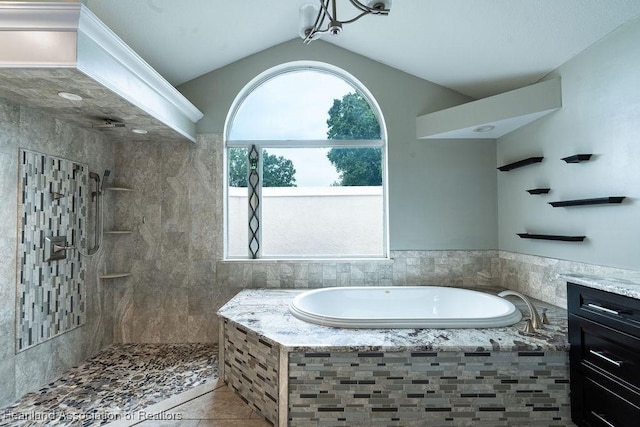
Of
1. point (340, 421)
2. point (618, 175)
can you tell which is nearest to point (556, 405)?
point (340, 421)

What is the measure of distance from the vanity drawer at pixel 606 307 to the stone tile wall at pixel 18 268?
10.8ft

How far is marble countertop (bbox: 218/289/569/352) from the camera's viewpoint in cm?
158

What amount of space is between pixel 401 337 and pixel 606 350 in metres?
0.93

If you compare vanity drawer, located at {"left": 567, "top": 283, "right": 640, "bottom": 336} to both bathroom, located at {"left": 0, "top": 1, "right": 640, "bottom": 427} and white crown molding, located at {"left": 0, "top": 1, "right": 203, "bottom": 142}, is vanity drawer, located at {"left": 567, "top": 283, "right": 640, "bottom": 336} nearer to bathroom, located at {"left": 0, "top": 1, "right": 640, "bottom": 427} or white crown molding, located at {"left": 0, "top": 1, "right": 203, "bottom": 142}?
bathroom, located at {"left": 0, "top": 1, "right": 640, "bottom": 427}

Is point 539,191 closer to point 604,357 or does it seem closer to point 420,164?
point 420,164

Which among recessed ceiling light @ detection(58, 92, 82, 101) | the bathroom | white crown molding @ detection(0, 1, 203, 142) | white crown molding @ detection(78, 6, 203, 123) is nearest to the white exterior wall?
the bathroom

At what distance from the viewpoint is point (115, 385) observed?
212cm

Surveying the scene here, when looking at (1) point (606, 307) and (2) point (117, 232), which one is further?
(2) point (117, 232)

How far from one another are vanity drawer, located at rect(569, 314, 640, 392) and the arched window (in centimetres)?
165

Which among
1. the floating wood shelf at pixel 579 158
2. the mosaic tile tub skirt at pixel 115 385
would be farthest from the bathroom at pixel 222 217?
the floating wood shelf at pixel 579 158

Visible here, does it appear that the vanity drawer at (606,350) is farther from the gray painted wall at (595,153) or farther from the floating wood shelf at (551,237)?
the floating wood shelf at (551,237)

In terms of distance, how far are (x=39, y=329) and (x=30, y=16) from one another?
1937 millimetres

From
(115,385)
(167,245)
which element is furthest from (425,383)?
(167,245)

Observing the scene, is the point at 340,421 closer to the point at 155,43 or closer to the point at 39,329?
the point at 39,329
